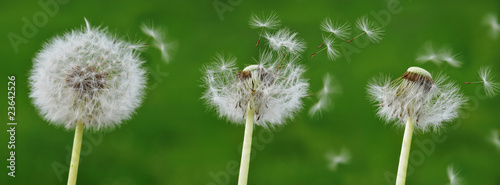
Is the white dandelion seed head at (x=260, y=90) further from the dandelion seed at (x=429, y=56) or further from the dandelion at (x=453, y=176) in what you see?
the dandelion at (x=453, y=176)

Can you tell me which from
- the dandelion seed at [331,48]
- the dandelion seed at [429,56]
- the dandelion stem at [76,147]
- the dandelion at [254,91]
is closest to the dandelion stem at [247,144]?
the dandelion at [254,91]

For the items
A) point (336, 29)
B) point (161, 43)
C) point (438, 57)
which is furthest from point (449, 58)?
point (161, 43)

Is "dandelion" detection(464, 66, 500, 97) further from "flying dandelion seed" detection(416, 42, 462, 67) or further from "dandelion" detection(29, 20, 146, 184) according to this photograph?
"dandelion" detection(29, 20, 146, 184)

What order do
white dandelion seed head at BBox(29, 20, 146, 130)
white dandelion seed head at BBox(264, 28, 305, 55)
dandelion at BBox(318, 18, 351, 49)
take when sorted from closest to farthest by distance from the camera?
1. white dandelion seed head at BBox(29, 20, 146, 130)
2. white dandelion seed head at BBox(264, 28, 305, 55)
3. dandelion at BBox(318, 18, 351, 49)

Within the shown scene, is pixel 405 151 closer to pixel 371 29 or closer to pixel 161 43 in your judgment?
pixel 371 29

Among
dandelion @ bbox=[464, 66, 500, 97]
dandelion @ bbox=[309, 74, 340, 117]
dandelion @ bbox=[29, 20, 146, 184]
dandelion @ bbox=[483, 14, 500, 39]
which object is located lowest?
dandelion @ bbox=[29, 20, 146, 184]

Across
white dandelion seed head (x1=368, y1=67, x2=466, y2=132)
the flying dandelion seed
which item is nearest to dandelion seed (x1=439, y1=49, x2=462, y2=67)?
the flying dandelion seed

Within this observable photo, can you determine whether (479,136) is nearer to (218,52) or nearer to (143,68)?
(218,52)
